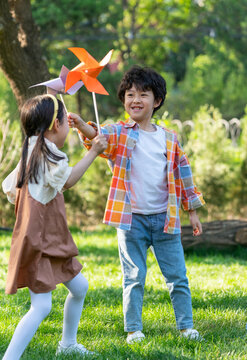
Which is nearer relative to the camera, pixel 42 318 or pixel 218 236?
pixel 42 318

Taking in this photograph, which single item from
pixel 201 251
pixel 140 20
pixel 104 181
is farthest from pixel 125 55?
pixel 201 251

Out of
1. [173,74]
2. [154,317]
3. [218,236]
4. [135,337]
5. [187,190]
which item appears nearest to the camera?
[135,337]

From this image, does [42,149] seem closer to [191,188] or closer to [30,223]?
[30,223]

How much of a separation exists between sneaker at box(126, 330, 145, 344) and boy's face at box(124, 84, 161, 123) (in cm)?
123

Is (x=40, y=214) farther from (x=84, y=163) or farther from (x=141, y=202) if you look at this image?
(x=141, y=202)


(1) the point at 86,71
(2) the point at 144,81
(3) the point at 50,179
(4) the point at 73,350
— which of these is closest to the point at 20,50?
(2) the point at 144,81

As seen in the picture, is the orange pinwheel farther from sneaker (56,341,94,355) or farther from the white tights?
sneaker (56,341,94,355)

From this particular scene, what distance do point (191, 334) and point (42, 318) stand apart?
0.95 metres

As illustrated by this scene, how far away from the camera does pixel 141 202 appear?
2988 mm

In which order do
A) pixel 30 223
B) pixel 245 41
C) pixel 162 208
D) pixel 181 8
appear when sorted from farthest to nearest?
pixel 181 8, pixel 245 41, pixel 162 208, pixel 30 223

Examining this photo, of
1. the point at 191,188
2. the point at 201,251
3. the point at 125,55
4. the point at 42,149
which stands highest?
the point at 125,55

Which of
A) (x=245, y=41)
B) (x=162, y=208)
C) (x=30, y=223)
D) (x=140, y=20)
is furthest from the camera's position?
(x=140, y=20)

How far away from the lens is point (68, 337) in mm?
2736

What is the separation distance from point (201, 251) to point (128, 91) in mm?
3123
